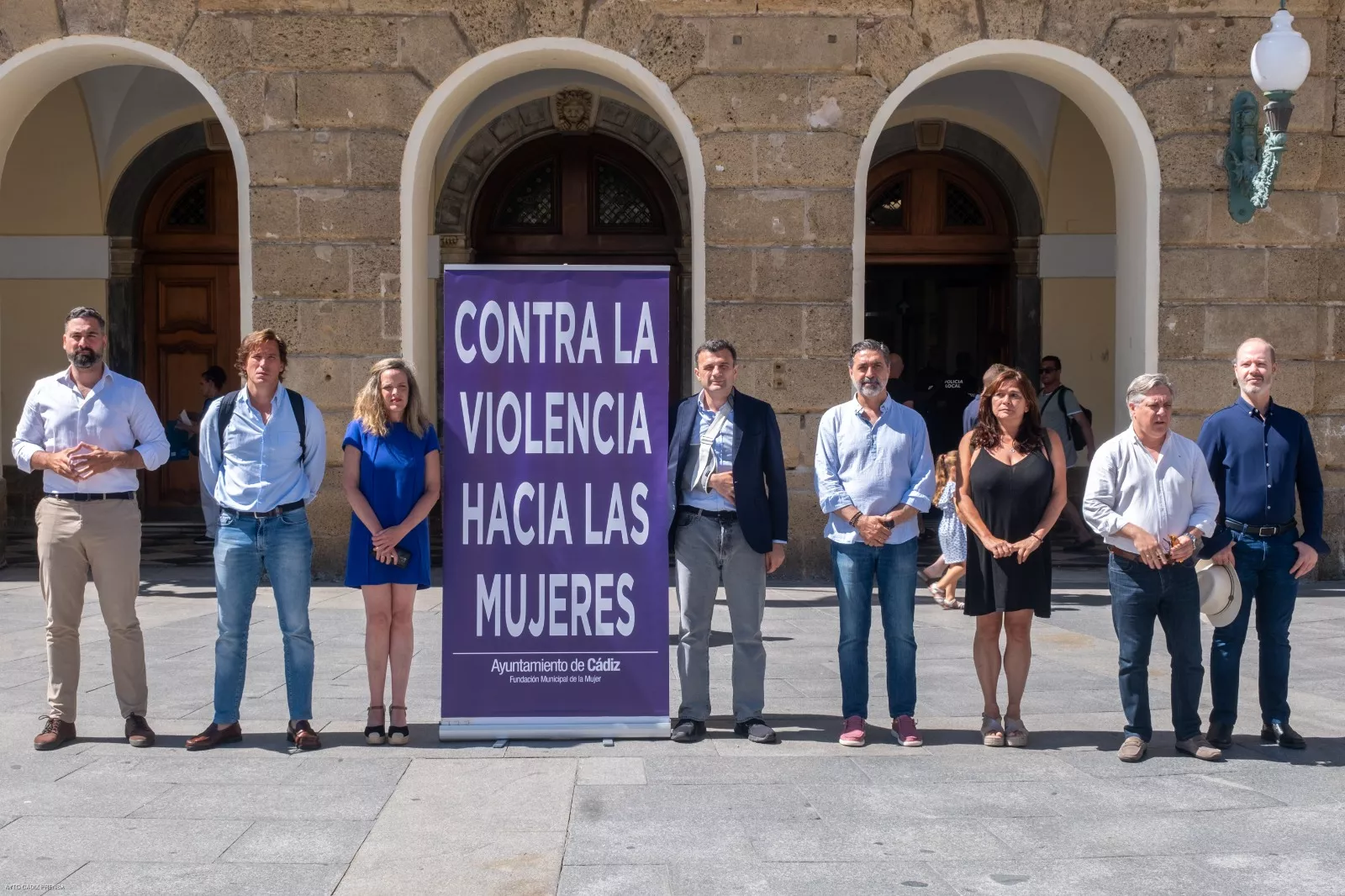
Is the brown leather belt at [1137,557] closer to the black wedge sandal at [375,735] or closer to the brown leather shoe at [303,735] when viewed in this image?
the black wedge sandal at [375,735]

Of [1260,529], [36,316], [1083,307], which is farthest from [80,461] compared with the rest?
[1083,307]

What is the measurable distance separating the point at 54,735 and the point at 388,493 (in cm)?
171

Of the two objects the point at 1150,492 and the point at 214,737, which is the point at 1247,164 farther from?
the point at 214,737

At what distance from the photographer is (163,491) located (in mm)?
15727

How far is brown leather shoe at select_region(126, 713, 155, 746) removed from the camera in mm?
6484

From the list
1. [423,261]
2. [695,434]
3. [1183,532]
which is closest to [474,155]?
[423,261]

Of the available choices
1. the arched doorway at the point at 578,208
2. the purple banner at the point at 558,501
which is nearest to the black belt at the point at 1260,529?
the purple banner at the point at 558,501

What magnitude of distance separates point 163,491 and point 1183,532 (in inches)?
468

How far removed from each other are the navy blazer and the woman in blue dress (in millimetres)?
1057

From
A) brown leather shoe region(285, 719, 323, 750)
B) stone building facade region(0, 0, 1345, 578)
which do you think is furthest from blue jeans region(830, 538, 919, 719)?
stone building facade region(0, 0, 1345, 578)

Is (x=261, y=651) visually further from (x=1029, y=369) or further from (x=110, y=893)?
(x=1029, y=369)

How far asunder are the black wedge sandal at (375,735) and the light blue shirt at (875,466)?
2098 millimetres

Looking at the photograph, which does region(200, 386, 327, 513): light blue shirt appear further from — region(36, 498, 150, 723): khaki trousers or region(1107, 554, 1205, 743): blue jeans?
region(1107, 554, 1205, 743): blue jeans

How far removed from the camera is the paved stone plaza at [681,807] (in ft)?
15.6
